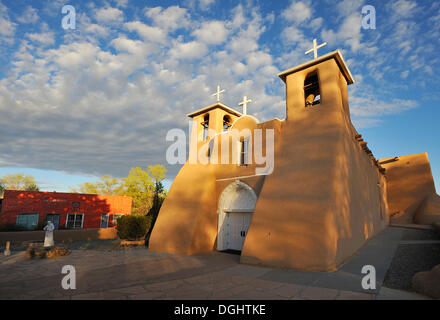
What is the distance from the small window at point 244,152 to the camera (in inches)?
436

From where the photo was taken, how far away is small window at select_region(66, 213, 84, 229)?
1858cm

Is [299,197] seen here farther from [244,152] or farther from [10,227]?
[10,227]

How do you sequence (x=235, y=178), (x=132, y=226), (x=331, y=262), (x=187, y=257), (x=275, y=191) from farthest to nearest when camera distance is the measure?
(x=132, y=226) → (x=235, y=178) → (x=187, y=257) → (x=275, y=191) → (x=331, y=262)

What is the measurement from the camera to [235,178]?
1105 cm

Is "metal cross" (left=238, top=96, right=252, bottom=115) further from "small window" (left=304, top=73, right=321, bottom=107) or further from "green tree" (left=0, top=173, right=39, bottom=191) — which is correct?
"green tree" (left=0, top=173, right=39, bottom=191)

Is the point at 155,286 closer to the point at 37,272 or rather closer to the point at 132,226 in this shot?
the point at 37,272

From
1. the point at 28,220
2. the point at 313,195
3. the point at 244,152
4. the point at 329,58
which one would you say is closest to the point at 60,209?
the point at 28,220

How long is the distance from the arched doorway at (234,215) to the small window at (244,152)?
1.01 m

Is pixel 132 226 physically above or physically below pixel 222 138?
below

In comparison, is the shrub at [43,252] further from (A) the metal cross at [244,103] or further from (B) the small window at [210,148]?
(A) the metal cross at [244,103]
